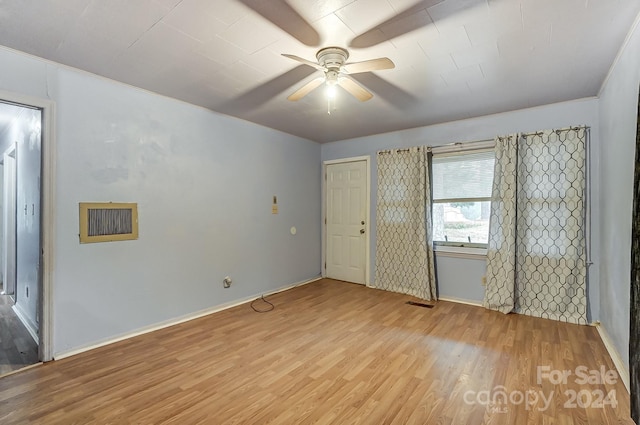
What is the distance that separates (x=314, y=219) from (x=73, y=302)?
3.43 m

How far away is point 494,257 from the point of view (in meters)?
3.64

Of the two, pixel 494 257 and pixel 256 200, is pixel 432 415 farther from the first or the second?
pixel 256 200

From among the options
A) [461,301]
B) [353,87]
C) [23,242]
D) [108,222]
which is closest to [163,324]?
[108,222]

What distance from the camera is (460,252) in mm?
3969

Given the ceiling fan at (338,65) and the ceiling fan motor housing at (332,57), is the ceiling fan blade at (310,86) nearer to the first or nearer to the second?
the ceiling fan at (338,65)

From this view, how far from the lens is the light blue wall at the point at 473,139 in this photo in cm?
317

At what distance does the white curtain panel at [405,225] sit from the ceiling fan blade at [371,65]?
7.64ft

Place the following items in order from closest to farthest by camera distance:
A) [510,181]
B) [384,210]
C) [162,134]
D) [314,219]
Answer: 1. [162,134]
2. [510,181]
3. [384,210]
4. [314,219]

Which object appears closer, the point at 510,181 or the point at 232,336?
the point at 232,336

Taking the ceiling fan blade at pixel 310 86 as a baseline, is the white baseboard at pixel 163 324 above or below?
below

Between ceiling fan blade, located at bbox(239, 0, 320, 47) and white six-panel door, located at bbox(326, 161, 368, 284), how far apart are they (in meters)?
2.98

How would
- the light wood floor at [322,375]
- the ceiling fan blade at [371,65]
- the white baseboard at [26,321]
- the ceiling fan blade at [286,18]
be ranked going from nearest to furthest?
1. the ceiling fan blade at [286,18]
2. the light wood floor at [322,375]
3. the ceiling fan blade at [371,65]
4. the white baseboard at [26,321]

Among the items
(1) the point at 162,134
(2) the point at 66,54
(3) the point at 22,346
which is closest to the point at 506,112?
(1) the point at 162,134

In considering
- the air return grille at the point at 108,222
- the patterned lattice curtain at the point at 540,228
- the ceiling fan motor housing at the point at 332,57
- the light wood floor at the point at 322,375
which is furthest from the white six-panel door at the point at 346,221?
the air return grille at the point at 108,222
